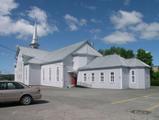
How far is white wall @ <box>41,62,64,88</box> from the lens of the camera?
38.6 metres

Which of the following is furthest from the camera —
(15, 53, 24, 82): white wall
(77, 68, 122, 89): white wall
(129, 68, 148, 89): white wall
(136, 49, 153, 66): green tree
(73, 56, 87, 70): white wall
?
(136, 49, 153, 66): green tree

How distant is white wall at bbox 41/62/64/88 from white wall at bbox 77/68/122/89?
131 inches

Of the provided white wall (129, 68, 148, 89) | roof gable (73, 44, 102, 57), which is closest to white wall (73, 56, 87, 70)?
roof gable (73, 44, 102, 57)

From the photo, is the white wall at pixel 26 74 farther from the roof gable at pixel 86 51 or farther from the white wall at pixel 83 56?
the roof gable at pixel 86 51

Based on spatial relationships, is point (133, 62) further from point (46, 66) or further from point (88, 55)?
point (46, 66)

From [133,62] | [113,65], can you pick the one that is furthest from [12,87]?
[133,62]

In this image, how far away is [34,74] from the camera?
46.0 meters

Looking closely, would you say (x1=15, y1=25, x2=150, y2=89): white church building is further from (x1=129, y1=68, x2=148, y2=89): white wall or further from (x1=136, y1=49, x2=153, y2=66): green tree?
(x1=136, y1=49, x2=153, y2=66): green tree

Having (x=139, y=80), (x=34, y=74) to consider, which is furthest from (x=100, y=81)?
(x=34, y=74)

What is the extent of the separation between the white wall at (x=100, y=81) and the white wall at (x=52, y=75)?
3.33 metres

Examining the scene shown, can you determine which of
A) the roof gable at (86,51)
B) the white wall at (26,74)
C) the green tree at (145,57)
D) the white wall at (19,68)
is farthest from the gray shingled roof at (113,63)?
the green tree at (145,57)

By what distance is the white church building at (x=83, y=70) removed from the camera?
109ft

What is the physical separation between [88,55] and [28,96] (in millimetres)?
27073

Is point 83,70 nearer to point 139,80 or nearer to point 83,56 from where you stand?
point 83,56
